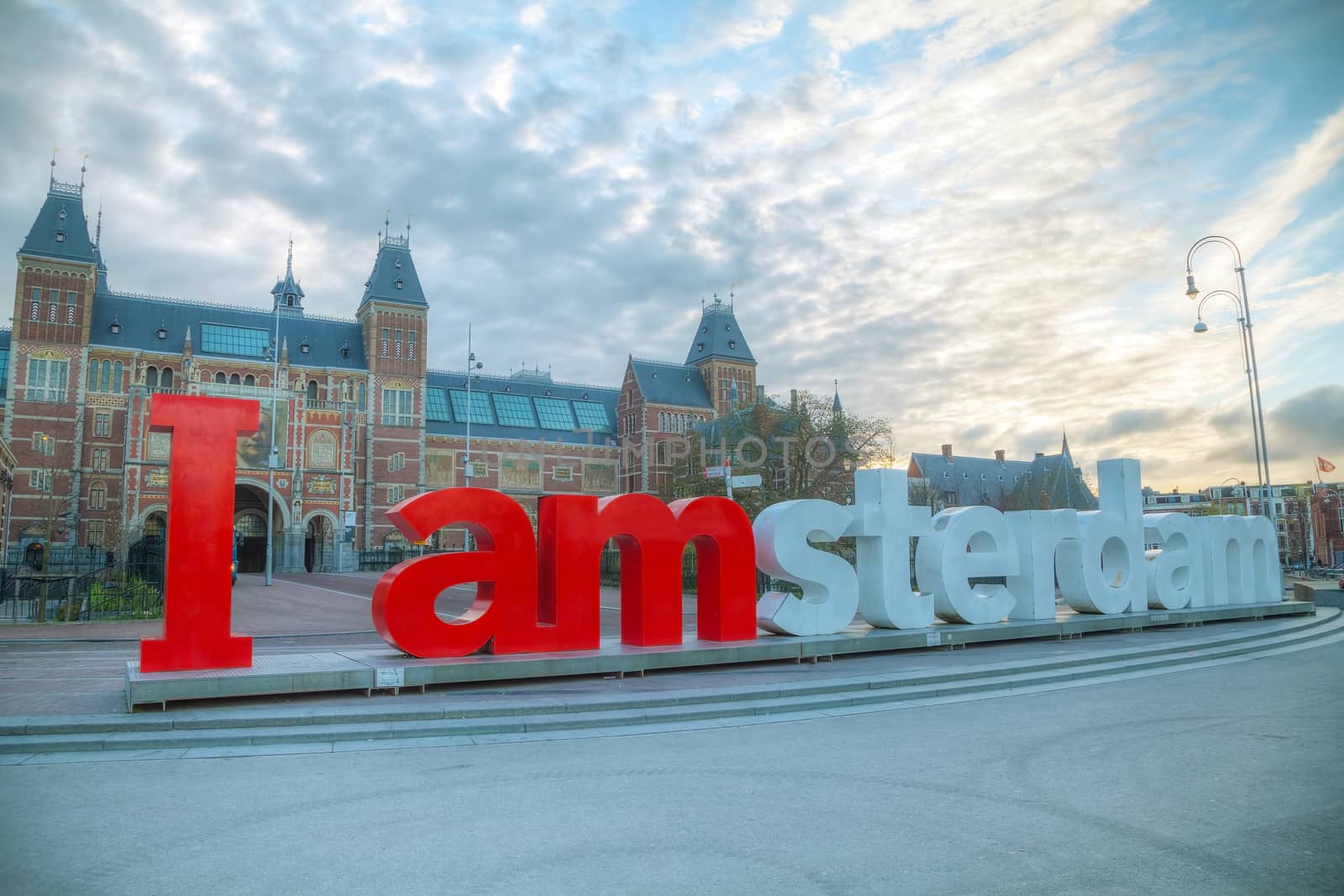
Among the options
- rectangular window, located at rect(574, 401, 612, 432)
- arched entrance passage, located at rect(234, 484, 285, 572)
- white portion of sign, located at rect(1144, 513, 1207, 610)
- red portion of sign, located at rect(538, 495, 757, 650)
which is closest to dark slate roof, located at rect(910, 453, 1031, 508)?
rectangular window, located at rect(574, 401, 612, 432)

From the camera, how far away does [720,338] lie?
77.3 m

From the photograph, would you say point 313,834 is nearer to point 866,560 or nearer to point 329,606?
point 866,560

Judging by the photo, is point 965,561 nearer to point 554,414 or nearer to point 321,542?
point 321,542

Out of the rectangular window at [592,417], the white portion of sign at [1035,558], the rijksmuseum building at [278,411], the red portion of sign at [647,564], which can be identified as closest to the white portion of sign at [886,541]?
the red portion of sign at [647,564]

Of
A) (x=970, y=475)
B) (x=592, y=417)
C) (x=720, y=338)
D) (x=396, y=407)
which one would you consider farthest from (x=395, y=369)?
(x=970, y=475)

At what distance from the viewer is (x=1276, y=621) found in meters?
20.5

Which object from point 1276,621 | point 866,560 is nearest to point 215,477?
point 866,560

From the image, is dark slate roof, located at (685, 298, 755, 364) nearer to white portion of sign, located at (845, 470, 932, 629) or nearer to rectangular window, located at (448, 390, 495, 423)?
rectangular window, located at (448, 390, 495, 423)

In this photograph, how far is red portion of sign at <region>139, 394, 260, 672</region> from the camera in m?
10.0

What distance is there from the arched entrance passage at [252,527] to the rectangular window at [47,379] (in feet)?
37.9

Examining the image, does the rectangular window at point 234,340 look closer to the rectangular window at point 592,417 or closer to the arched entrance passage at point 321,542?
the arched entrance passage at point 321,542

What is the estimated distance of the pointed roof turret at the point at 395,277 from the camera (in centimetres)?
6412

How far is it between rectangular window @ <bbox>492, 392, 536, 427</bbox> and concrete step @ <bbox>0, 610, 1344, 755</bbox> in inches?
2550

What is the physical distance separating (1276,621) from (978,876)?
19.8m
